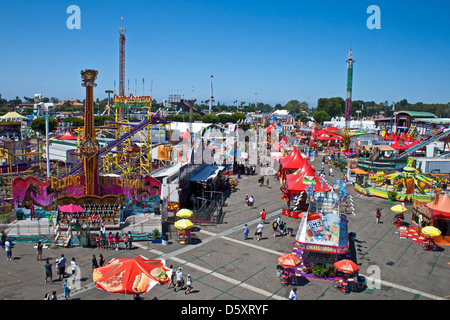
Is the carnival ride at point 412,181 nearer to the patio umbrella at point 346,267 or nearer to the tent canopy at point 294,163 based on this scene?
the tent canopy at point 294,163

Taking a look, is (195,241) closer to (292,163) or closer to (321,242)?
(321,242)

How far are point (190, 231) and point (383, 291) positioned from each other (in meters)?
11.4

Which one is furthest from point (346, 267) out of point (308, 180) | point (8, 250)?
point (8, 250)

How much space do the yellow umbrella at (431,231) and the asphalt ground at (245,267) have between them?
103 centimetres

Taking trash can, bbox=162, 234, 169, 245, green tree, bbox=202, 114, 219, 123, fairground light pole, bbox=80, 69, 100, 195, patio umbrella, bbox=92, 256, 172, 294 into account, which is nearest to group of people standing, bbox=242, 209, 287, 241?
trash can, bbox=162, 234, 169, 245

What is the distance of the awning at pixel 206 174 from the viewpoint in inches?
1115

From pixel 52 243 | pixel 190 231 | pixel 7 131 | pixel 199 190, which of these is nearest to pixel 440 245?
pixel 190 231

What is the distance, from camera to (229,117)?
11688cm

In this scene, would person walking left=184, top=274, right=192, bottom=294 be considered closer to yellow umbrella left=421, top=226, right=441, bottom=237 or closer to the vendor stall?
the vendor stall

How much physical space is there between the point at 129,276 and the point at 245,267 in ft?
23.3

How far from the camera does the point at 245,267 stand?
17359mm

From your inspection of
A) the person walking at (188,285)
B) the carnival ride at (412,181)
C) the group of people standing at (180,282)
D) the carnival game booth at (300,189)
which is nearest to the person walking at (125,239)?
the group of people standing at (180,282)

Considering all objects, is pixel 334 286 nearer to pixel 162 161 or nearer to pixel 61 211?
pixel 61 211

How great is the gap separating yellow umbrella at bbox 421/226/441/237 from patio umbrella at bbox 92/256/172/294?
1538cm
